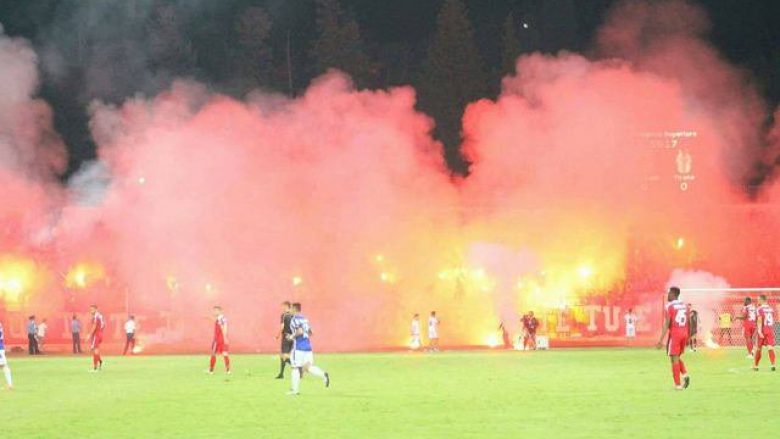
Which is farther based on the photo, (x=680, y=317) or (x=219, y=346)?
(x=219, y=346)

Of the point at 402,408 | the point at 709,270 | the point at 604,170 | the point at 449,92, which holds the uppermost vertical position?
the point at 449,92

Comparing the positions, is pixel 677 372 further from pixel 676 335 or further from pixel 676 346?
pixel 676 335

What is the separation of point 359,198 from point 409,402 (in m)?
30.0

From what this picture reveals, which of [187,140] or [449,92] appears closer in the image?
[187,140]

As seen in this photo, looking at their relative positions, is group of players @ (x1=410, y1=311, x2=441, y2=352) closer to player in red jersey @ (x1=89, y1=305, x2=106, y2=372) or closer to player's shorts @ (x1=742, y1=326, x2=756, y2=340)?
player's shorts @ (x1=742, y1=326, x2=756, y2=340)

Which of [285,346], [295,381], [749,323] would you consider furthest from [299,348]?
[749,323]

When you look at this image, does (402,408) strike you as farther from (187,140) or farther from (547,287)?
(547,287)

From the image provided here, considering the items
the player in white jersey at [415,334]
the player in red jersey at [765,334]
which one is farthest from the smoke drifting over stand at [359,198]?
the player in red jersey at [765,334]

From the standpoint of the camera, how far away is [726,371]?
88.9 ft

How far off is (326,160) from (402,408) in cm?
3085

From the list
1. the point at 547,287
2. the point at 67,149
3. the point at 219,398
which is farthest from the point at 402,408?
the point at 67,149

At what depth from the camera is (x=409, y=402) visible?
63.7 ft

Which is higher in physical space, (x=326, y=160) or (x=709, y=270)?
(x=326, y=160)

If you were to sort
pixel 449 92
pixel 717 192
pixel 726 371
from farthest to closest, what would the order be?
pixel 449 92 → pixel 717 192 → pixel 726 371
